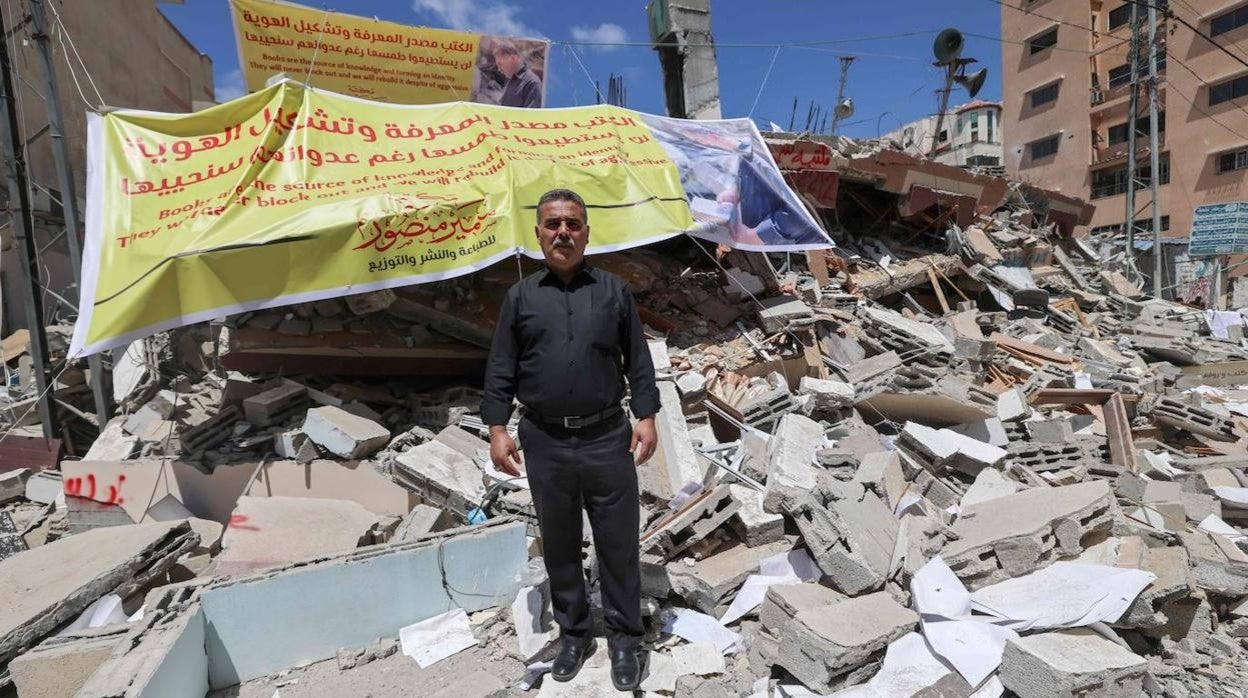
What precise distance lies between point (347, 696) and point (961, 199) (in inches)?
468

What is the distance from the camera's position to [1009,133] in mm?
32094

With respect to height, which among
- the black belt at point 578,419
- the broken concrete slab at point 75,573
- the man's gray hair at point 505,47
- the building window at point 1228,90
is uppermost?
the building window at point 1228,90

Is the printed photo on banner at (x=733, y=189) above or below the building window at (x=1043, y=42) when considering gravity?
below

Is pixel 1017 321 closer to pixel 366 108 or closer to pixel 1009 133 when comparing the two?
pixel 366 108

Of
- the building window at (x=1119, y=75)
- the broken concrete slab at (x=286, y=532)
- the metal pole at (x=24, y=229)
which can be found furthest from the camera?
the building window at (x=1119, y=75)

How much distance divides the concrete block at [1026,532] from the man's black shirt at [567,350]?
196cm

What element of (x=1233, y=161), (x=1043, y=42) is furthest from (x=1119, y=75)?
(x=1233, y=161)

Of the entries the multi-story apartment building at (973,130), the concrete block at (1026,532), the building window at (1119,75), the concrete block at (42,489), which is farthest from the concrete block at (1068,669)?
the multi-story apartment building at (973,130)

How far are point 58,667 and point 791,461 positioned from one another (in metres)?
3.84

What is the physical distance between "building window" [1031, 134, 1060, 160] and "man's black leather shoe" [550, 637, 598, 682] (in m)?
36.2

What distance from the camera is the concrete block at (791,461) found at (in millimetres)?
3412

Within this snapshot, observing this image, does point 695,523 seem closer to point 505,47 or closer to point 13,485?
point 13,485

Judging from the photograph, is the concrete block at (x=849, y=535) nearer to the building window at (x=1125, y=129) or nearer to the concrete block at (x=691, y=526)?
the concrete block at (x=691, y=526)

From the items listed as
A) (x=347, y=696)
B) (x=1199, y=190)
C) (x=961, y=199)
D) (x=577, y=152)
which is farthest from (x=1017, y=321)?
(x=1199, y=190)
